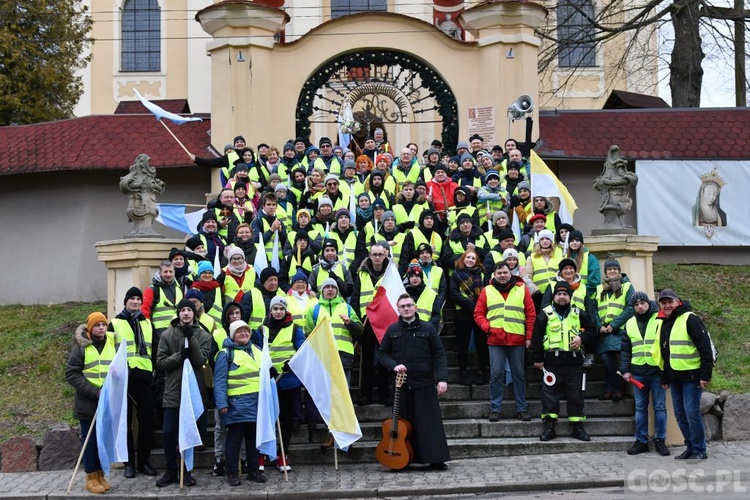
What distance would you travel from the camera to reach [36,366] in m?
15.8

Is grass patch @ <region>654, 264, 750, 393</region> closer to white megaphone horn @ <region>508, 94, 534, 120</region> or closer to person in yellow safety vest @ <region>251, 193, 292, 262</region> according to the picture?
white megaphone horn @ <region>508, 94, 534, 120</region>

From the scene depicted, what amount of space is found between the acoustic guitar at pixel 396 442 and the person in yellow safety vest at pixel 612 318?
9.28ft

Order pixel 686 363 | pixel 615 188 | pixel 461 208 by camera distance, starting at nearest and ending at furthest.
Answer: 1. pixel 686 363
2. pixel 615 188
3. pixel 461 208

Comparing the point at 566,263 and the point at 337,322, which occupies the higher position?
the point at 566,263

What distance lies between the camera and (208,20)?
21.6 m

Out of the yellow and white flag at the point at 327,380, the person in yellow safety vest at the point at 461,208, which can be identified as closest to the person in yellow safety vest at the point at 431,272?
the person in yellow safety vest at the point at 461,208

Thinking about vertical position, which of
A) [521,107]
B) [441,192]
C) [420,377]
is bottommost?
[420,377]

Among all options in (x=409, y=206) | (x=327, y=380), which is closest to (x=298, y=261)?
(x=409, y=206)

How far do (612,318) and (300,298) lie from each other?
373 centimetres

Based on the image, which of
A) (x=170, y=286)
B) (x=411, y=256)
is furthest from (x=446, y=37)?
(x=170, y=286)

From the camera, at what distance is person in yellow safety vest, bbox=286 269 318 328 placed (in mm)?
12961

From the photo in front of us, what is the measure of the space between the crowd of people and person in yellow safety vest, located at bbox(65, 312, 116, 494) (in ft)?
0.05

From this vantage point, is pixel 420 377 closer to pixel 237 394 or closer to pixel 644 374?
pixel 237 394

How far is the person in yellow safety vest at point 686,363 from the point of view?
12156mm
